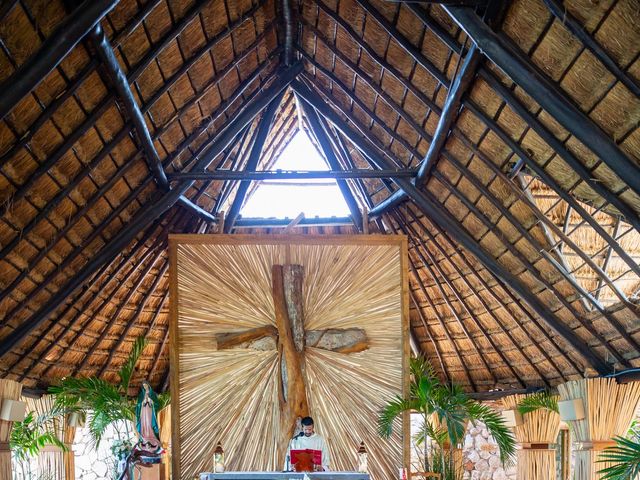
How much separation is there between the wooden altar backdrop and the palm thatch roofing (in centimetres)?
69

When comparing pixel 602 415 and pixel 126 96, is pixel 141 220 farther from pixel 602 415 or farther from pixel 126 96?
pixel 602 415

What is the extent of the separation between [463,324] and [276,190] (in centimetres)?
317

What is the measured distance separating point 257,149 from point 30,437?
4195 millimetres

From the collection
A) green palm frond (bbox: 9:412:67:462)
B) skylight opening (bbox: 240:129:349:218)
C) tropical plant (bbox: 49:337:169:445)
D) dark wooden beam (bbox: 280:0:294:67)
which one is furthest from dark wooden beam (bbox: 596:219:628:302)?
green palm frond (bbox: 9:412:67:462)

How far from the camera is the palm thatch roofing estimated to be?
5.86 m

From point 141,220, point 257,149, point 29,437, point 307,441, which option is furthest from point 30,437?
point 257,149

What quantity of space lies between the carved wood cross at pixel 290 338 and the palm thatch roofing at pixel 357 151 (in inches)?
43.7

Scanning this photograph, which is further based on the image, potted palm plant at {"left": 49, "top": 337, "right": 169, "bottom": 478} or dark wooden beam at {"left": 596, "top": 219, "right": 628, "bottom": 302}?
potted palm plant at {"left": 49, "top": 337, "right": 169, "bottom": 478}

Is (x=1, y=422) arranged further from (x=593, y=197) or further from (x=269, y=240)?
(x=593, y=197)

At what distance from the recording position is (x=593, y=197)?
690cm

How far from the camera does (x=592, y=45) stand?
5.53m

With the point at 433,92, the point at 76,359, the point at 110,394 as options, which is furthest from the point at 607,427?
the point at 76,359

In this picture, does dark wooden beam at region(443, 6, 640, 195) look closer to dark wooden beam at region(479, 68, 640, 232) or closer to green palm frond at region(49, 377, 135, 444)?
dark wooden beam at region(479, 68, 640, 232)

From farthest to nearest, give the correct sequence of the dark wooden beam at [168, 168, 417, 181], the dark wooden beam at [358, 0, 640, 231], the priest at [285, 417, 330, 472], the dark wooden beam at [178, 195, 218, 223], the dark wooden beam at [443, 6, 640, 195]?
the dark wooden beam at [178, 195, 218, 223]
the dark wooden beam at [168, 168, 417, 181]
the priest at [285, 417, 330, 472]
the dark wooden beam at [358, 0, 640, 231]
the dark wooden beam at [443, 6, 640, 195]
